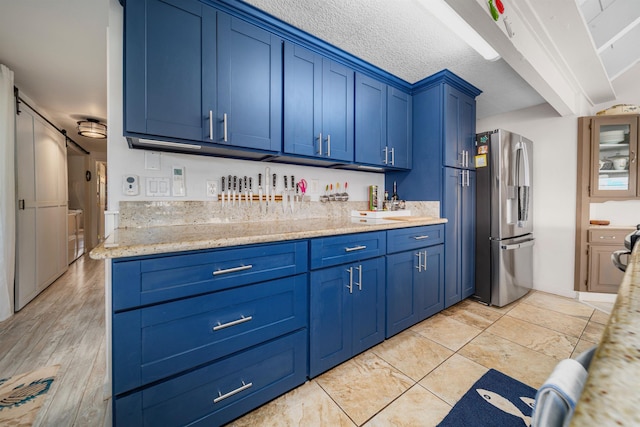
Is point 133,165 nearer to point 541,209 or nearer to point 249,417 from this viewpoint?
point 249,417

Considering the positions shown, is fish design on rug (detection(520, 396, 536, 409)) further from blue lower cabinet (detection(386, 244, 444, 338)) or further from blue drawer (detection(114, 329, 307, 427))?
blue drawer (detection(114, 329, 307, 427))

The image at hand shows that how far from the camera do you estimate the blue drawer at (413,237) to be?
76.4 inches

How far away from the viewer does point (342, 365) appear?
1.71 meters

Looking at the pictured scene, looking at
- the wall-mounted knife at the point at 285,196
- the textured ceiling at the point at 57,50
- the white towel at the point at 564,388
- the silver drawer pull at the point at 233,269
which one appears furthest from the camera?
the wall-mounted knife at the point at 285,196

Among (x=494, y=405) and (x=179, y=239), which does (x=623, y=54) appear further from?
(x=179, y=239)

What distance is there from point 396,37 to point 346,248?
1.66 metres

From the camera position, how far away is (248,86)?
1641 mm

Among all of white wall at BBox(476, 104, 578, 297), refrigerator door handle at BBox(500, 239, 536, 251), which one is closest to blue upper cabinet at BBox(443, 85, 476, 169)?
refrigerator door handle at BBox(500, 239, 536, 251)

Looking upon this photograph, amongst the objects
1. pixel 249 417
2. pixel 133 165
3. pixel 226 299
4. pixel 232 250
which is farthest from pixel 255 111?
pixel 249 417

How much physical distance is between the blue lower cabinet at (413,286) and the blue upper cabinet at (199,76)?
136 cm

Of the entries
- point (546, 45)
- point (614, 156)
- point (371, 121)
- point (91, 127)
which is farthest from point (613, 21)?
point (91, 127)

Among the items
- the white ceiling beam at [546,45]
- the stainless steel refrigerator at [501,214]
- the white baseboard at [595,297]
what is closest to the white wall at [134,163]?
the white ceiling beam at [546,45]

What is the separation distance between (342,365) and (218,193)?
4.94 ft

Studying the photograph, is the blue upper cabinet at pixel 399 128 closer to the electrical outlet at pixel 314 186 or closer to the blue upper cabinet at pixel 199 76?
the electrical outlet at pixel 314 186
